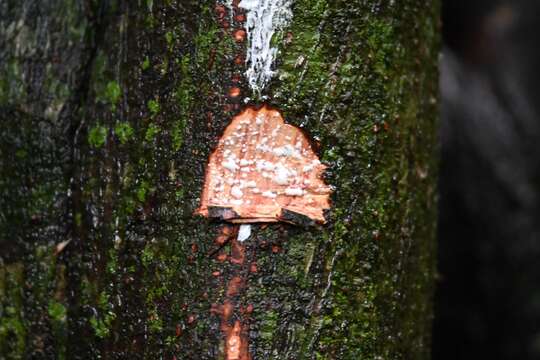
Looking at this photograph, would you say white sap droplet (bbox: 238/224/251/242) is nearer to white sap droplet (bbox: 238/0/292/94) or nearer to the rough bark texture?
the rough bark texture

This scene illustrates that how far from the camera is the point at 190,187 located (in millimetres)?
813

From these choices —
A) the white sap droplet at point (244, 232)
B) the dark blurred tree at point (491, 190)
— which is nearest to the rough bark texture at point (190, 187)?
the white sap droplet at point (244, 232)

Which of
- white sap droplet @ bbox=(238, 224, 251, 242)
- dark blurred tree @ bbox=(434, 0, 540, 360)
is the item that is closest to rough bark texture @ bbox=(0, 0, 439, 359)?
white sap droplet @ bbox=(238, 224, 251, 242)

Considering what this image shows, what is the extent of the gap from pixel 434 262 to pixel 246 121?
15.7 inches

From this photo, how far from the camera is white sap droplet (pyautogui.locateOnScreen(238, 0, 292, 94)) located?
2.64 ft

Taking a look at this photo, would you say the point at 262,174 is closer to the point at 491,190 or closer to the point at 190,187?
the point at 190,187

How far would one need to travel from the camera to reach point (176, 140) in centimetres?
83

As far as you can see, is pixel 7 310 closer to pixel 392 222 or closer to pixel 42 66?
pixel 42 66

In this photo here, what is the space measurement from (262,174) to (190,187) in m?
0.09

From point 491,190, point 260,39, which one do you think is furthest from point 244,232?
point 491,190

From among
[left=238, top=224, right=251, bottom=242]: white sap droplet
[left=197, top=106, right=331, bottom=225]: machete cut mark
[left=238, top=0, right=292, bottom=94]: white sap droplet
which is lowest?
[left=238, top=224, right=251, bottom=242]: white sap droplet

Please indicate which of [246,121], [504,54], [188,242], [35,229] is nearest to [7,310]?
[35,229]

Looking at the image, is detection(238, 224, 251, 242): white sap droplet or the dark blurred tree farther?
the dark blurred tree

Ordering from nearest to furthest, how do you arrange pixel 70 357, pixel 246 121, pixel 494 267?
pixel 246 121 < pixel 70 357 < pixel 494 267
